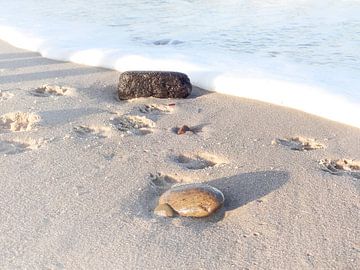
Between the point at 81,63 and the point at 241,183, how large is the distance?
9.25 feet

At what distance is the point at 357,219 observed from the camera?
→ 2.31 metres

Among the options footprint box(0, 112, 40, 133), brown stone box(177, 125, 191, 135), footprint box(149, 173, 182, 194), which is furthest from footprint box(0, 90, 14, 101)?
footprint box(149, 173, 182, 194)

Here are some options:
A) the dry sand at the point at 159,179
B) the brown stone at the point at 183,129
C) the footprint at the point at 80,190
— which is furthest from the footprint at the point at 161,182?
the brown stone at the point at 183,129

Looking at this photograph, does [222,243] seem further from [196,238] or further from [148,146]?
[148,146]

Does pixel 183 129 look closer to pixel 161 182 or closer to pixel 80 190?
pixel 161 182

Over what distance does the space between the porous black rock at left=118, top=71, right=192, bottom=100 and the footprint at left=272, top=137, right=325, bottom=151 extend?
1016 mm

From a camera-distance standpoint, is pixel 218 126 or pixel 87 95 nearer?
pixel 218 126

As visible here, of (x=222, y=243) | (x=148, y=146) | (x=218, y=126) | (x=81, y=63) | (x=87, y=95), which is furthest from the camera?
(x=81, y=63)

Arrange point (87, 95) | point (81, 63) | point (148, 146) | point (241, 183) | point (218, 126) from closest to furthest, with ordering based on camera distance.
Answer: point (241, 183) → point (148, 146) → point (218, 126) → point (87, 95) → point (81, 63)

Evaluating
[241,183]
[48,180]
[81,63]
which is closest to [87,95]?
[81,63]

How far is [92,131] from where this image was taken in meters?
3.36

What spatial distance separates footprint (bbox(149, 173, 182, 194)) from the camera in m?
2.65

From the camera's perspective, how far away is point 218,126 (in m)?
3.42

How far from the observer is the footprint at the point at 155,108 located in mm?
3709
